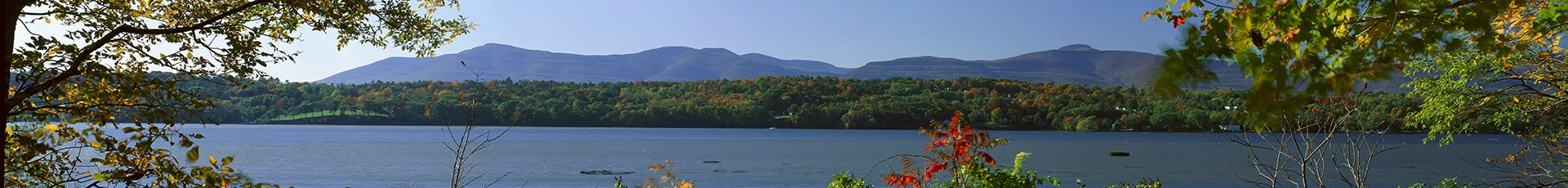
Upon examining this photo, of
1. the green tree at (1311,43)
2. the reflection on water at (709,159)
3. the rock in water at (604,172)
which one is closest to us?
the green tree at (1311,43)

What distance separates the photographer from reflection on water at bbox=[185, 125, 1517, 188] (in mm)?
36469

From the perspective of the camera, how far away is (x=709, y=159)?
50188mm

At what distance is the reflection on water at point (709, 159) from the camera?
3647 centimetres

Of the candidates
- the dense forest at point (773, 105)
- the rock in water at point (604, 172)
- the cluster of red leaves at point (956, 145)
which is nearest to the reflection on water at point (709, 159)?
the rock in water at point (604, 172)

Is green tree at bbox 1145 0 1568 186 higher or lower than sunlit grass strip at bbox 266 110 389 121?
lower

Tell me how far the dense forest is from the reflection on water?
670 inches

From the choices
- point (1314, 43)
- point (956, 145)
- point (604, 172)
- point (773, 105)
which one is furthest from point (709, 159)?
point (773, 105)

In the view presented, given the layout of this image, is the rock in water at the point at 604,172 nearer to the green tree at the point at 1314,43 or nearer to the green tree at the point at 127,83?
the green tree at the point at 127,83

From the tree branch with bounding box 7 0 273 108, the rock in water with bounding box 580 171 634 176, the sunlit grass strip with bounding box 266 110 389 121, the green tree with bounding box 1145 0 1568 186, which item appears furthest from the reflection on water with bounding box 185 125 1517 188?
the green tree with bounding box 1145 0 1568 186

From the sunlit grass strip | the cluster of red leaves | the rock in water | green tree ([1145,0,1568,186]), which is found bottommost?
the rock in water

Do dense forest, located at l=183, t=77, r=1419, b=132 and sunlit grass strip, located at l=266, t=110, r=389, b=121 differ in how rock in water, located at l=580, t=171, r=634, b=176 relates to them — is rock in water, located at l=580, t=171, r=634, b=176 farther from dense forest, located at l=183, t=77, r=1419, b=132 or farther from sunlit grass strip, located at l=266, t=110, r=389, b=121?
sunlit grass strip, located at l=266, t=110, r=389, b=121

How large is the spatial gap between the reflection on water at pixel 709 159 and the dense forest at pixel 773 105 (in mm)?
17019

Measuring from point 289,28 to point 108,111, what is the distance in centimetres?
141

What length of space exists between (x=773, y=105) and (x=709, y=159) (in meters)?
61.1
